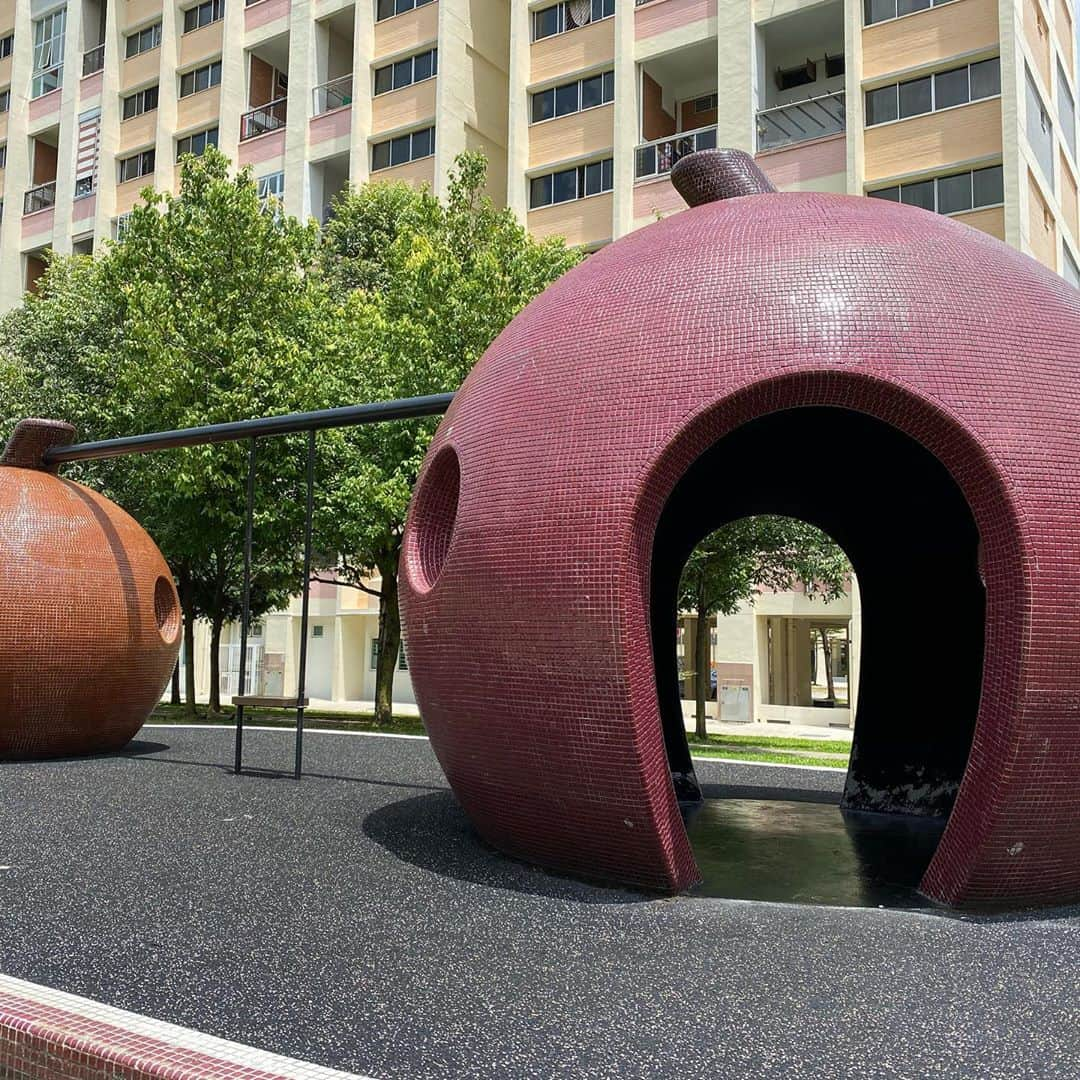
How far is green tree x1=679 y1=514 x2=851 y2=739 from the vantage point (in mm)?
20594

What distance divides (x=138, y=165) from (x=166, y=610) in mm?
37579

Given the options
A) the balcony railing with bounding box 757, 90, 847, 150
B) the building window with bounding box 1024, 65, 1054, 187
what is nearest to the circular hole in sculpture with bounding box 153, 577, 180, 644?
the balcony railing with bounding box 757, 90, 847, 150

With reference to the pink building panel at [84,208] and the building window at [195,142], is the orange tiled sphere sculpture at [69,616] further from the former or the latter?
the pink building panel at [84,208]

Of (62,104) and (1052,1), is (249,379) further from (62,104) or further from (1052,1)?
(62,104)

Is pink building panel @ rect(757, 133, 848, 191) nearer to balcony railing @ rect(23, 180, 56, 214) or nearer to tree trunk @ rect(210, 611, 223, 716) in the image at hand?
tree trunk @ rect(210, 611, 223, 716)

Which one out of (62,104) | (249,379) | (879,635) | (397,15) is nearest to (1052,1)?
(397,15)

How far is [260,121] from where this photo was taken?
42438mm

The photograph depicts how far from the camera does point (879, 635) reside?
991 centimetres

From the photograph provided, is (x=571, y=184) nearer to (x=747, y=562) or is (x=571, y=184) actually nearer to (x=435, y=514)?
(x=747, y=562)

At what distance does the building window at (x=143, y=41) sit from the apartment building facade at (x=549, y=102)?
13 centimetres

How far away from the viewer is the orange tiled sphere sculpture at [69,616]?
476 inches

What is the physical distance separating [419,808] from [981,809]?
16.6 feet

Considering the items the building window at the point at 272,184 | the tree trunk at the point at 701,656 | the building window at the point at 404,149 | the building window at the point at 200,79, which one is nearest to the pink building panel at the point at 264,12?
the building window at the point at 200,79

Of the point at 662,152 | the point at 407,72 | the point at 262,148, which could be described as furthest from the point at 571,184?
the point at 262,148
